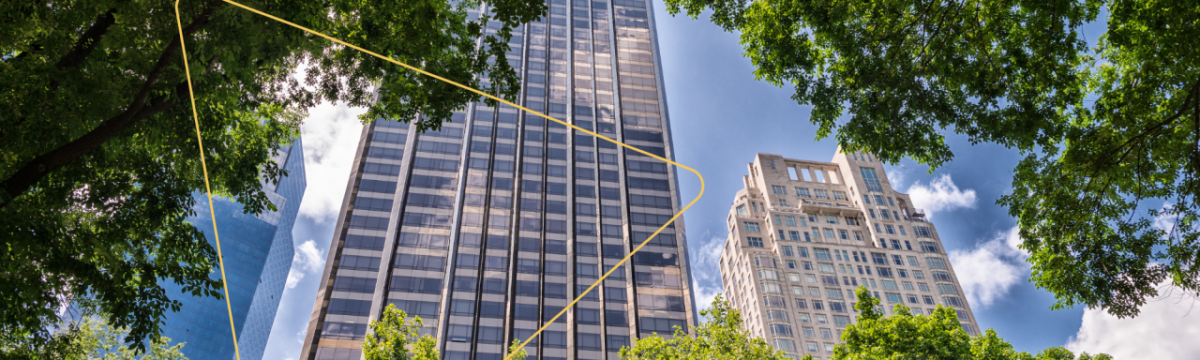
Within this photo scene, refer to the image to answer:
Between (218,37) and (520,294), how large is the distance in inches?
2247

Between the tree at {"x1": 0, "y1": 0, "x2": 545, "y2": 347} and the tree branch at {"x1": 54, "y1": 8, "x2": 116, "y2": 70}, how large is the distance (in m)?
0.02

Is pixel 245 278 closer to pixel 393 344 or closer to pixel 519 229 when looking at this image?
pixel 519 229

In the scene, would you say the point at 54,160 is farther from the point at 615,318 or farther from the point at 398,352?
the point at 615,318

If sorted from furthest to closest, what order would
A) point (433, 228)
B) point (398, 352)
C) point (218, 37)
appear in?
point (433, 228)
point (398, 352)
point (218, 37)

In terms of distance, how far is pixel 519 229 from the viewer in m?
68.2

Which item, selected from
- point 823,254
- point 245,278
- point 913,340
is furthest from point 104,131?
point 245,278

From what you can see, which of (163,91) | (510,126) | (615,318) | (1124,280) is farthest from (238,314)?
(1124,280)

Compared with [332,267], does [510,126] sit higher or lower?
higher

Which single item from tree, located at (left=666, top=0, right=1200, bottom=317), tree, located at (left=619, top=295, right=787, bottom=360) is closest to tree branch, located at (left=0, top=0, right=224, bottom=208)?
tree, located at (left=666, top=0, right=1200, bottom=317)

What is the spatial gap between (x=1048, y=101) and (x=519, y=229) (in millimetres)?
62090

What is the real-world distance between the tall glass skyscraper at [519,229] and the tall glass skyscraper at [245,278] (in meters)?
31.9

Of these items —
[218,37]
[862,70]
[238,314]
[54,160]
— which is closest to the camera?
[54,160]

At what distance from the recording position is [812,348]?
7250cm

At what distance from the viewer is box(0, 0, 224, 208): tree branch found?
6816 mm
